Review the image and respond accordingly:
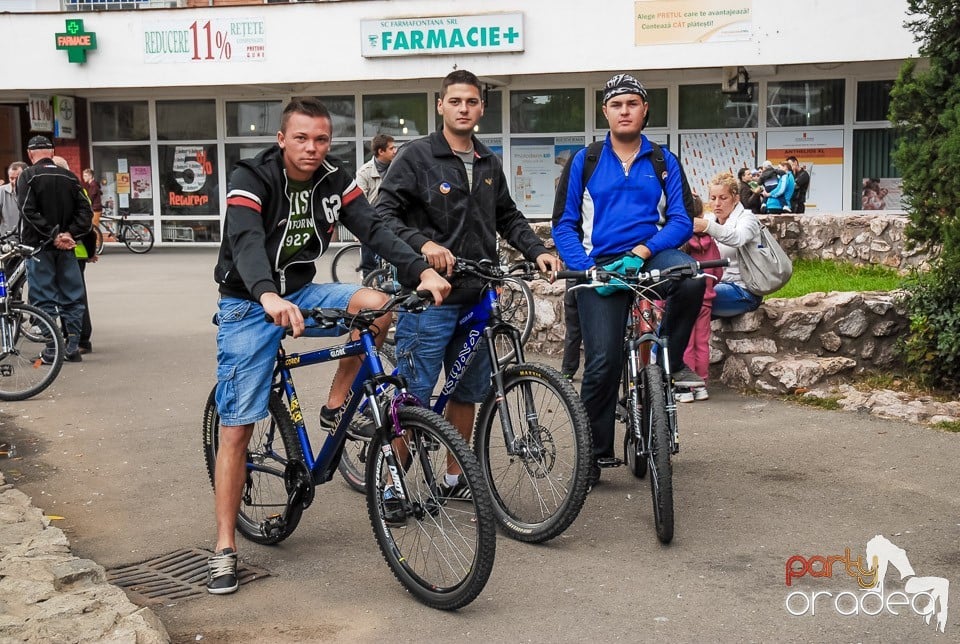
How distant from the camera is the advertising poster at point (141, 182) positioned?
86.9 feet

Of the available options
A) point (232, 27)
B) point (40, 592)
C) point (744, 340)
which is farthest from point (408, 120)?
point (40, 592)

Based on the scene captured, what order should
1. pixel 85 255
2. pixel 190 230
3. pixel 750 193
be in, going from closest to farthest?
1. pixel 85 255
2. pixel 750 193
3. pixel 190 230

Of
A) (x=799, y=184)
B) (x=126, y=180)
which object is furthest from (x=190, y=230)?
(x=799, y=184)

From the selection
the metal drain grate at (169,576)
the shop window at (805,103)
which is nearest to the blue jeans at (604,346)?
the metal drain grate at (169,576)

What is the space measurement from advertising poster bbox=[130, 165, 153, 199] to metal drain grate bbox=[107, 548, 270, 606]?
73.5ft

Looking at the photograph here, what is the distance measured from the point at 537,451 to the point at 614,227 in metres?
1.40

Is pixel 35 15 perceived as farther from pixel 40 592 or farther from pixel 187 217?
pixel 40 592

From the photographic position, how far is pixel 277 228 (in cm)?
493

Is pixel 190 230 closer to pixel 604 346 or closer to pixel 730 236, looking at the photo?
pixel 730 236

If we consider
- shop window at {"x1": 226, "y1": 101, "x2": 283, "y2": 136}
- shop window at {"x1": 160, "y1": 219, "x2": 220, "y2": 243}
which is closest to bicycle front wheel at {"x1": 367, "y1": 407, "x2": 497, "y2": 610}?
shop window at {"x1": 226, "y1": 101, "x2": 283, "y2": 136}

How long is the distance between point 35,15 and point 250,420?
864 inches

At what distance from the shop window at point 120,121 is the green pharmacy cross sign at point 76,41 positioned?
253 centimetres

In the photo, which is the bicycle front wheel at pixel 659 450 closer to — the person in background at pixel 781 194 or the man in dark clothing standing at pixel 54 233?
the man in dark clothing standing at pixel 54 233

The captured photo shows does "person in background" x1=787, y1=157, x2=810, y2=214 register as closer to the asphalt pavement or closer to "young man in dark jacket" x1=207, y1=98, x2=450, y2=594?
the asphalt pavement
